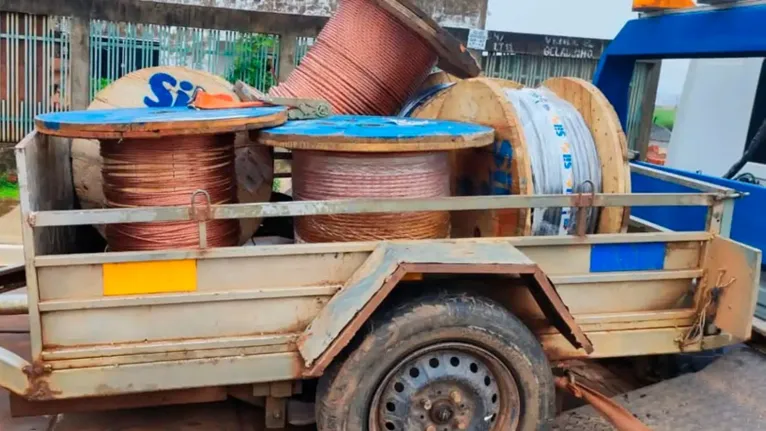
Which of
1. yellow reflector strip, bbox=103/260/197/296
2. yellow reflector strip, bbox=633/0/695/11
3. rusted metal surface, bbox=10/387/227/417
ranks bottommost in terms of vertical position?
rusted metal surface, bbox=10/387/227/417

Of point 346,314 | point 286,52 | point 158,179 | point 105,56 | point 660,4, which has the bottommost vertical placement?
point 346,314

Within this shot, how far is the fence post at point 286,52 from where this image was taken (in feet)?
33.0

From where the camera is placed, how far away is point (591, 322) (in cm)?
323

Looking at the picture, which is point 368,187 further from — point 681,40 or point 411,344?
point 681,40

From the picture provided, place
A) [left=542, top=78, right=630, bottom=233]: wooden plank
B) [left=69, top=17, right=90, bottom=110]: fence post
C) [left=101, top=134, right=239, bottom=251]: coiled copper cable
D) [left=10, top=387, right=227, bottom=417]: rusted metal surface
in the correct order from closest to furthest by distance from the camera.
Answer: [left=10, top=387, right=227, bottom=417]: rusted metal surface, [left=101, top=134, right=239, bottom=251]: coiled copper cable, [left=542, top=78, right=630, bottom=233]: wooden plank, [left=69, top=17, right=90, bottom=110]: fence post

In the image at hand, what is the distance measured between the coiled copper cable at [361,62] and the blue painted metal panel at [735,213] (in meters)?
1.64

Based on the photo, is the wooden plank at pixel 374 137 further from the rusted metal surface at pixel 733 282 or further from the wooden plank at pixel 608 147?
the rusted metal surface at pixel 733 282

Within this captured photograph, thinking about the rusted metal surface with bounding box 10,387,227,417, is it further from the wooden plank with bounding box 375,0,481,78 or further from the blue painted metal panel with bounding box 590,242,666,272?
the wooden plank with bounding box 375,0,481,78

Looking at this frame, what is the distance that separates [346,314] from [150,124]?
1.09m

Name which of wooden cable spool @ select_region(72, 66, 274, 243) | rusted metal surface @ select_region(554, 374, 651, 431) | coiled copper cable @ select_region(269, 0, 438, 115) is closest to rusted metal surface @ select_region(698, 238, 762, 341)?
rusted metal surface @ select_region(554, 374, 651, 431)

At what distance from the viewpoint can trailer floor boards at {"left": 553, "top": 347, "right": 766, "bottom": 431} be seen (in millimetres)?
3260

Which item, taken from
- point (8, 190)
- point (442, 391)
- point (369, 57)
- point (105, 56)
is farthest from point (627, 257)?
point (8, 190)

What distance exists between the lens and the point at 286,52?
10125 mm

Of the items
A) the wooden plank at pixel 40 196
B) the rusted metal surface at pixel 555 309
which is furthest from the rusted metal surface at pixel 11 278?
the rusted metal surface at pixel 555 309
